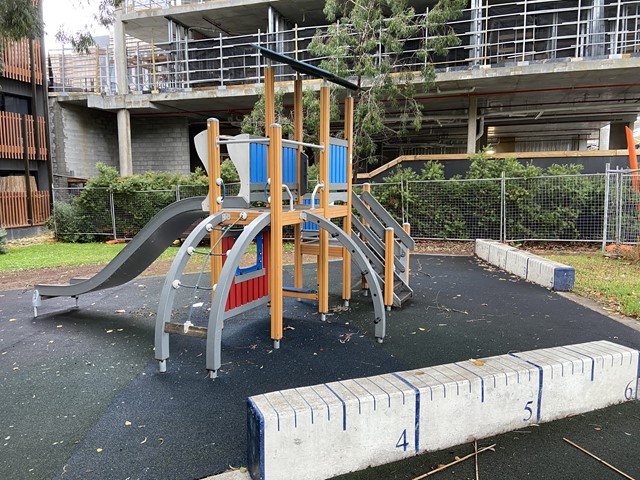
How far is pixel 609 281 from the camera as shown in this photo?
664cm

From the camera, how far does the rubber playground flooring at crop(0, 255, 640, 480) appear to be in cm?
243

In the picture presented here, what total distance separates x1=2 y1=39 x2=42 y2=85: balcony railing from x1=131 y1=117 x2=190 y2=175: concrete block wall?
3.61 meters

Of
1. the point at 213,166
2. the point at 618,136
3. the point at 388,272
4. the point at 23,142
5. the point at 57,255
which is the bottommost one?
the point at 57,255

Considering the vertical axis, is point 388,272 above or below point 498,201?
below

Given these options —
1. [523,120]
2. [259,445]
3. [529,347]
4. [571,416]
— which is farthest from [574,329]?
[523,120]

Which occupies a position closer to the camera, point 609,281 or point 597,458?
point 597,458

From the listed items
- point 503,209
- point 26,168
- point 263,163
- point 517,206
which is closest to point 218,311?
point 263,163

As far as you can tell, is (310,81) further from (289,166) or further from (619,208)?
(289,166)

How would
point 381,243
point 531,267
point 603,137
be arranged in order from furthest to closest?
point 603,137 < point 531,267 < point 381,243

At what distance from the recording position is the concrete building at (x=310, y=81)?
11.9m

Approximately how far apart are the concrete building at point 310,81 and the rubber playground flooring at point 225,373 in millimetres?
7062

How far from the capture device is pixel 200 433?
274 centimetres

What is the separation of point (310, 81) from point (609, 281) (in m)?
9.93

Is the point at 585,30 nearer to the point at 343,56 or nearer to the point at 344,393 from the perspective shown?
the point at 343,56
